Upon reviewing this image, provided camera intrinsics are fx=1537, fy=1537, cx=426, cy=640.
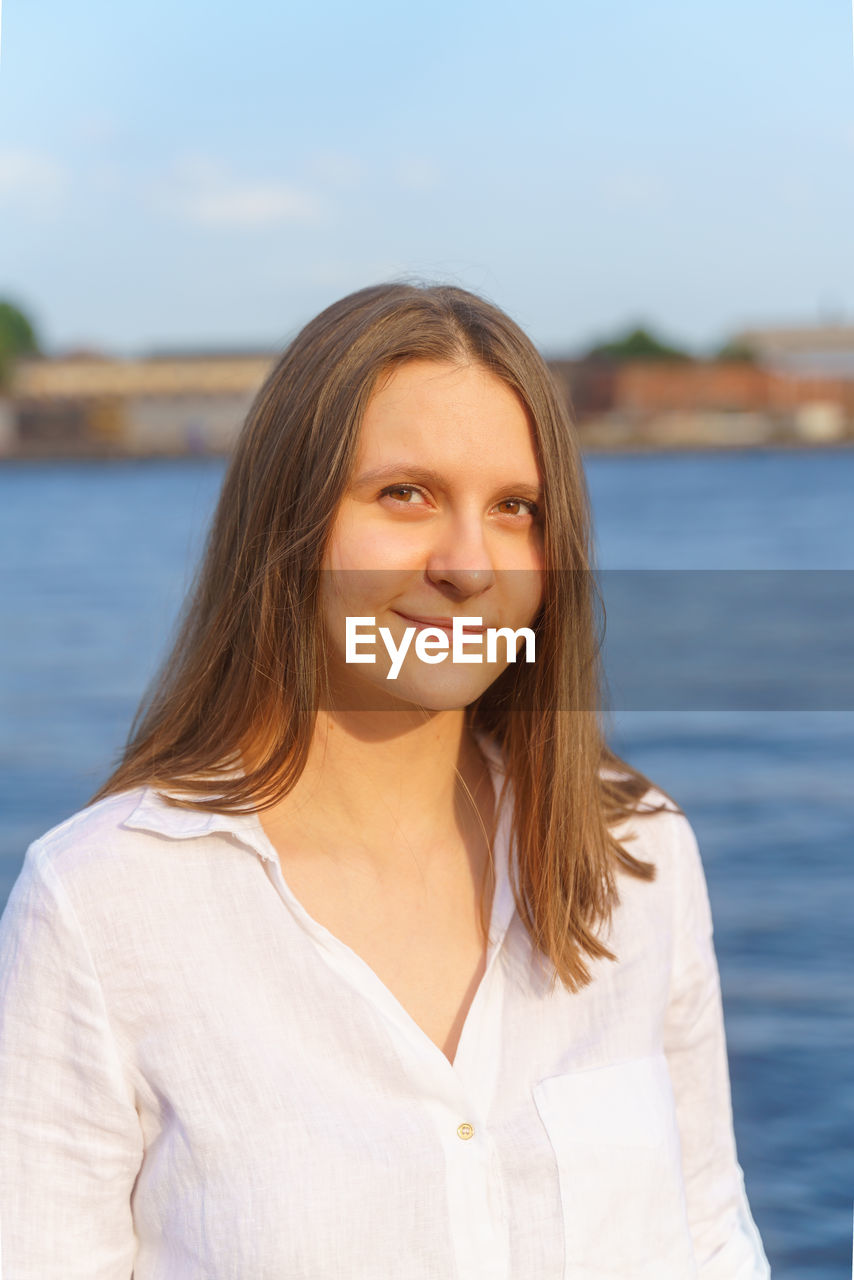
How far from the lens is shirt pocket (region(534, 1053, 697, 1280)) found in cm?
132

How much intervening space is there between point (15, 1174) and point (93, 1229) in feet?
0.27

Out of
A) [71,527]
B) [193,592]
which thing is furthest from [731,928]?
[71,527]

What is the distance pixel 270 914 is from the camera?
4.33ft

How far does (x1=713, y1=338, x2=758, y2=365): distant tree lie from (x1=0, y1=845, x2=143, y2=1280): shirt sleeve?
209ft

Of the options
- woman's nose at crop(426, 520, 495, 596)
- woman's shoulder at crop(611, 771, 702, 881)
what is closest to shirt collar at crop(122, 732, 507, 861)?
woman's nose at crop(426, 520, 495, 596)

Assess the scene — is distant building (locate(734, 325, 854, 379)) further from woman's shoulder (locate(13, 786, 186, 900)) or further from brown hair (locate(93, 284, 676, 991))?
woman's shoulder (locate(13, 786, 186, 900))

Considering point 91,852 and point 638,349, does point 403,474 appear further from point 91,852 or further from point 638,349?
point 638,349

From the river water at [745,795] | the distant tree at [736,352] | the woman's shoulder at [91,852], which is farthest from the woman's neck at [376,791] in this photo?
the distant tree at [736,352]

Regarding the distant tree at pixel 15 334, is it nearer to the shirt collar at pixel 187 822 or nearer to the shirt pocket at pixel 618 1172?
the shirt collar at pixel 187 822

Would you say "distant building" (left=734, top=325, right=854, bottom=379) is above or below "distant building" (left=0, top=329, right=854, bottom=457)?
above

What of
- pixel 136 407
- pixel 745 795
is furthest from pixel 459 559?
pixel 136 407

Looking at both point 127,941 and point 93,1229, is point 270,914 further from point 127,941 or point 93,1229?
point 93,1229

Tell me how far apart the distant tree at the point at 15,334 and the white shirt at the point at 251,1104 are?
64321mm

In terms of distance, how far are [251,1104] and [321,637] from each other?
420 millimetres
